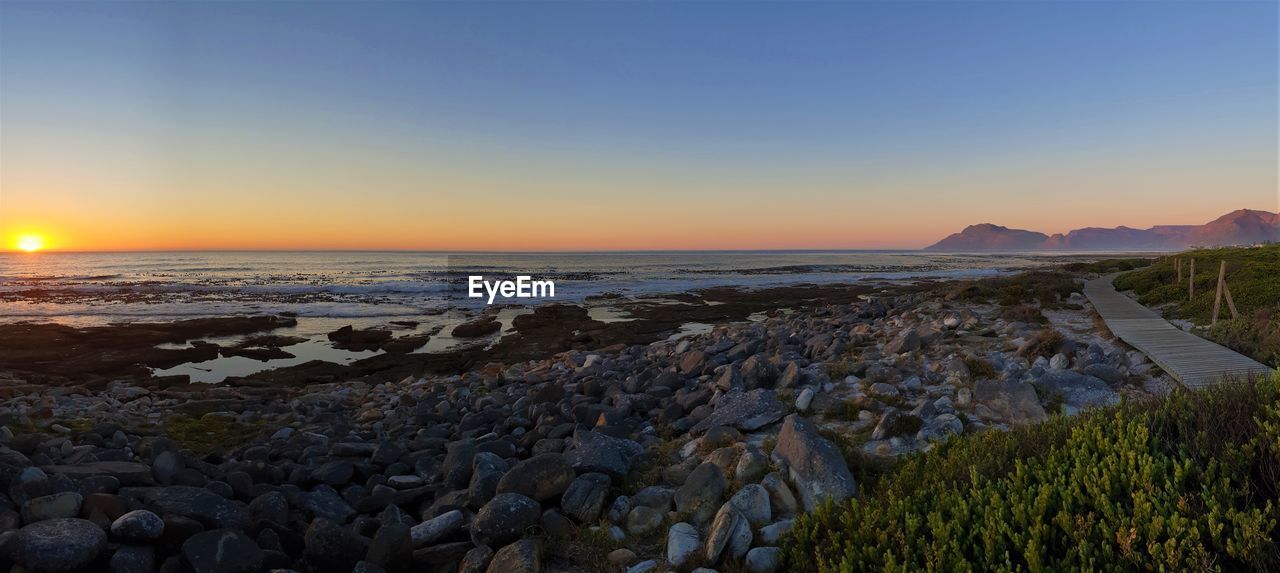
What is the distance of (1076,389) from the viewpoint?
822 centimetres

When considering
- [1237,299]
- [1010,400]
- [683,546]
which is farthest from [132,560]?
[1237,299]

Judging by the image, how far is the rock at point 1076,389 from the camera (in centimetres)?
795

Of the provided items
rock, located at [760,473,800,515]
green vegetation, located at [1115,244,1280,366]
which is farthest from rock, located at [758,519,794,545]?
green vegetation, located at [1115,244,1280,366]

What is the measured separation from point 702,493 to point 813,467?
1.13 metres

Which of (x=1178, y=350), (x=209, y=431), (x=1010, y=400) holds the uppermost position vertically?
(x=1178, y=350)

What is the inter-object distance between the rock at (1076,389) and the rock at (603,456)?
6007 millimetres

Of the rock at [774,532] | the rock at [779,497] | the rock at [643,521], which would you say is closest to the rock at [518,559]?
the rock at [643,521]

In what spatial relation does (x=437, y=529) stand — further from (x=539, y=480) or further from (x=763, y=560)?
(x=763, y=560)

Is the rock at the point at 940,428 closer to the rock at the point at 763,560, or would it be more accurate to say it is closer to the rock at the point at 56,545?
the rock at the point at 763,560

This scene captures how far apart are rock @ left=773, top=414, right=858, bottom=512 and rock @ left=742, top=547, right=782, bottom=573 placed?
95 cm

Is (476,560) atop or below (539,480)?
below

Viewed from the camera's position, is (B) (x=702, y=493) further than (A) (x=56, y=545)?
Yes

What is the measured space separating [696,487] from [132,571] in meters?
4.69

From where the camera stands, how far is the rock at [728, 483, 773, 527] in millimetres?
5085
